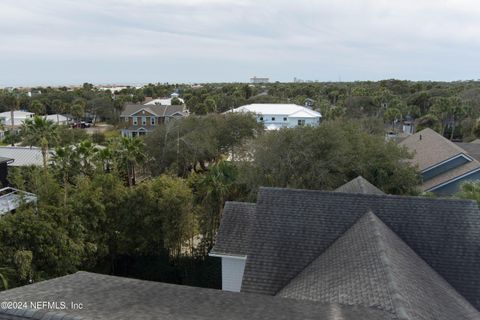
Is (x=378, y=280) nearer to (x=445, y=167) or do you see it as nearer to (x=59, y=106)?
(x=445, y=167)

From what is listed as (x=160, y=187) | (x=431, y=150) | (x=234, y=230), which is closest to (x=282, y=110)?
(x=431, y=150)

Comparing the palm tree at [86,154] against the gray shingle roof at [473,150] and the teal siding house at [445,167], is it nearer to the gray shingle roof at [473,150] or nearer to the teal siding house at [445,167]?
the teal siding house at [445,167]

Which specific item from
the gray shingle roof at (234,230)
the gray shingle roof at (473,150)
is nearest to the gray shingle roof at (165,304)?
the gray shingle roof at (234,230)

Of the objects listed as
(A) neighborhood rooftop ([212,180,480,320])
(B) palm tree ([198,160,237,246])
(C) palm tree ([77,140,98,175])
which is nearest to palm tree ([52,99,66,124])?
(C) palm tree ([77,140,98,175])

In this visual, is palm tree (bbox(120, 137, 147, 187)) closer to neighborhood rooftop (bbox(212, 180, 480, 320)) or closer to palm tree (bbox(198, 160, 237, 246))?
palm tree (bbox(198, 160, 237, 246))

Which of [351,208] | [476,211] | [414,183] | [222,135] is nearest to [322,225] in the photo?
[351,208]
